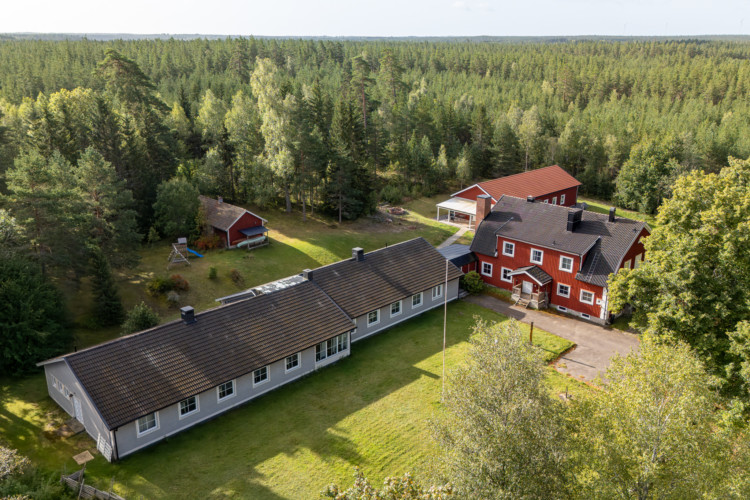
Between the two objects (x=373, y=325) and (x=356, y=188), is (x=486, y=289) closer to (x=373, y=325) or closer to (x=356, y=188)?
(x=373, y=325)

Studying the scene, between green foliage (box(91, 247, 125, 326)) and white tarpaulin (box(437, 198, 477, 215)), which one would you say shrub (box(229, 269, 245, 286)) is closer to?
green foliage (box(91, 247, 125, 326))

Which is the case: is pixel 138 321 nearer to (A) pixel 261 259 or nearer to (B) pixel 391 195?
(A) pixel 261 259

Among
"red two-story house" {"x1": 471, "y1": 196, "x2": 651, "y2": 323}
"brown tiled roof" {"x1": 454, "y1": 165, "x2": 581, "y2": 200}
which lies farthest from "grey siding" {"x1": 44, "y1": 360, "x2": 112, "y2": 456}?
"brown tiled roof" {"x1": 454, "y1": 165, "x2": 581, "y2": 200}

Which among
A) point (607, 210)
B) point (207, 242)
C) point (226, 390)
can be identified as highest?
point (207, 242)

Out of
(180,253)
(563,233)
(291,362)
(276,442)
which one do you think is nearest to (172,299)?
(180,253)

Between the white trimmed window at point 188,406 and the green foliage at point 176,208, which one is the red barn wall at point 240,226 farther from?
the white trimmed window at point 188,406

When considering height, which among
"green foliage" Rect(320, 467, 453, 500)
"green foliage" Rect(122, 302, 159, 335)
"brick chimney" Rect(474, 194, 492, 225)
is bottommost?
"green foliage" Rect(122, 302, 159, 335)
